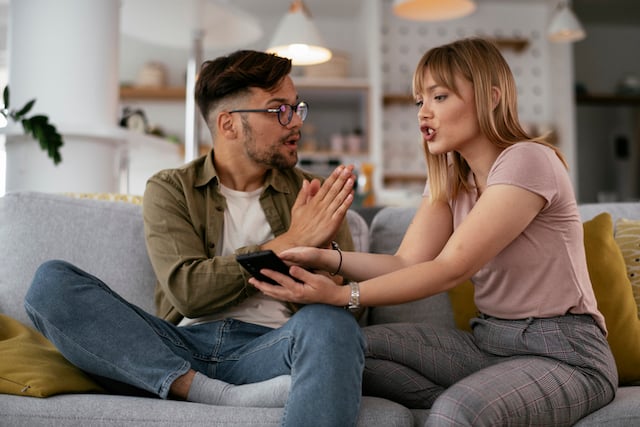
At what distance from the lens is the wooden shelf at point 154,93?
6.66m

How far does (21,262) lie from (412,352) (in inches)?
43.0

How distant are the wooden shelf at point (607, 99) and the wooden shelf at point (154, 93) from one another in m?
4.00

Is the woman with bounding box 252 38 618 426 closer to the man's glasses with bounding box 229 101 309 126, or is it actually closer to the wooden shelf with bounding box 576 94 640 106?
the man's glasses with bounding box 229 101 309 126

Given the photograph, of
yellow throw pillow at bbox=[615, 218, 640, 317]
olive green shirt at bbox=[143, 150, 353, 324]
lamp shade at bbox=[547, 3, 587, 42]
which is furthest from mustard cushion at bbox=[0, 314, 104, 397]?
lamp shade at bbox=[547, 3, 587, 42]

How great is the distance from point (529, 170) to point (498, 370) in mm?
419

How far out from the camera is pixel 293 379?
1366mm

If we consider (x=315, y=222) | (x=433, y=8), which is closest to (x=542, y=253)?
(x=315, y=222)

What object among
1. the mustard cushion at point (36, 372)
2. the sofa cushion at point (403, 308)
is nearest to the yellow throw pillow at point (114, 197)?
the mustard cushion at point (36, 372)

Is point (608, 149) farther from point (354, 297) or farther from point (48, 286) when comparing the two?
point (48, 286)

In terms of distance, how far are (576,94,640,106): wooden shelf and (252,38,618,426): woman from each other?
619 centimetres

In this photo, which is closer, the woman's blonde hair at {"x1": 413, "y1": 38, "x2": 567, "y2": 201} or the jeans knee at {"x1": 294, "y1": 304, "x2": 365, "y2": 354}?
the jeans knee at {"x1": 294, "y1": 304, "x2": 365, "y2": 354}

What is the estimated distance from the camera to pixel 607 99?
7496mm

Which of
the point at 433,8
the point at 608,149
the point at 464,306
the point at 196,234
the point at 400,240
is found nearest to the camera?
the point at 196,234

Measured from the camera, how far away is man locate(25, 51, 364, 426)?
140 cm
